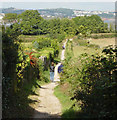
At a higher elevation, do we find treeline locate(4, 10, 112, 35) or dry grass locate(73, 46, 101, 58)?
treeline locate(4, 10, 112, 35)

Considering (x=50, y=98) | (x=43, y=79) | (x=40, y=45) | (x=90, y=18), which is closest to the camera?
(x=50, y=98)

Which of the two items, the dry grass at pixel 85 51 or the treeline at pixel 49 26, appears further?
the treeline at pixel 49 26

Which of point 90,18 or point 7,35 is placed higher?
point 90,18

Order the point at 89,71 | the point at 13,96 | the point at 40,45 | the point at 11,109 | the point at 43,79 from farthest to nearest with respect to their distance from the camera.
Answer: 1. the point at 40,45
2. the point at 43,79
3. the point at 13,96
4. the point at 11,109
5. the point at 89,71

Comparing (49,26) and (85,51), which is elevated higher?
(49,26)

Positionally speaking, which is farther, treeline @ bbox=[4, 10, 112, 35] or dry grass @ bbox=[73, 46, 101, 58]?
treeline @ bbox=[4, 10, 112, 35]

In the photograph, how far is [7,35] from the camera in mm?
7098

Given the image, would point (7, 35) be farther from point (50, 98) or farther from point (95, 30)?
point (95, 30)

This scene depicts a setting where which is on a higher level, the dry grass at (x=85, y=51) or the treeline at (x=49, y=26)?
the treeline at (x=49, y=26)

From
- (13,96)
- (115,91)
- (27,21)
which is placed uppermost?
(27,21)

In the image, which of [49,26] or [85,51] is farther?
[49,26]

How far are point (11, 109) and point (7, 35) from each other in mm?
2192

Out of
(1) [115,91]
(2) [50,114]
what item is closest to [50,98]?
(2) [50,114]

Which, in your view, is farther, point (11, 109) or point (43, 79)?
point (43, 79)
